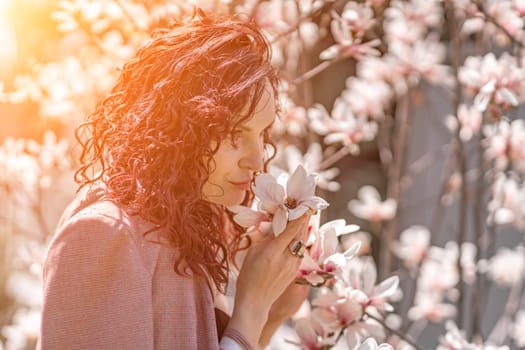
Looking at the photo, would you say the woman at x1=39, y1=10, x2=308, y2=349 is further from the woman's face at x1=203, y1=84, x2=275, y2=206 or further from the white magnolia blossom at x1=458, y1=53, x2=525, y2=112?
the white magnolia blossom at x1=458, y1=53, x2=525, y2=112

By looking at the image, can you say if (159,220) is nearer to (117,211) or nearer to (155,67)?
A: (117,211)

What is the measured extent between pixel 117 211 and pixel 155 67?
20 centimetres

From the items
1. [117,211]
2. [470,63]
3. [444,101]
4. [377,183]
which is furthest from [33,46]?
[377,183]

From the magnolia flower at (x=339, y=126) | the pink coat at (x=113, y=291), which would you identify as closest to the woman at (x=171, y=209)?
the pink coat at (x=113, y=291)

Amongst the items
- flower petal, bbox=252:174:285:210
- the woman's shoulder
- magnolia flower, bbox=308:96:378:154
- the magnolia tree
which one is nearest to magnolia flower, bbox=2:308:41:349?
the magnolia tree

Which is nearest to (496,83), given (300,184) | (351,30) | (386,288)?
(351,30)

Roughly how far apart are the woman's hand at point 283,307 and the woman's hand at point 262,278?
15 cm

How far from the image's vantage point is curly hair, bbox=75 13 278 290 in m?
1.10

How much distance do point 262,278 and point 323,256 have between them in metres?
0.09

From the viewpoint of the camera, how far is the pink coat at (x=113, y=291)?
104cm

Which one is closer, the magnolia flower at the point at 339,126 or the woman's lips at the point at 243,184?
the woman's lips at the point at 243,184

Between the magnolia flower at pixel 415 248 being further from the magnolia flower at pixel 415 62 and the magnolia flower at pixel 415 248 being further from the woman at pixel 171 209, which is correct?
the woman at pixel 171 209

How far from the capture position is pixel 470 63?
5.49 ft

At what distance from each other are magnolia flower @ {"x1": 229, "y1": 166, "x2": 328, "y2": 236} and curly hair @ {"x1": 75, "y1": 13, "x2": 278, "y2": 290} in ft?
0.24
